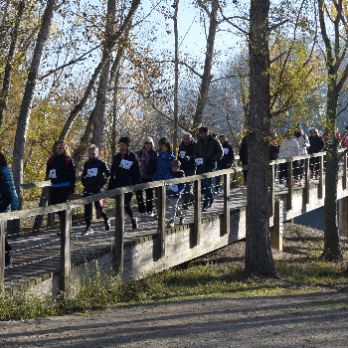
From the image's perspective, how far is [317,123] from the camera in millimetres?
16375

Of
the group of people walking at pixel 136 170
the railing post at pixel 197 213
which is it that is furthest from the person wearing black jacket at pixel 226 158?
the railing post at pixel 197 213

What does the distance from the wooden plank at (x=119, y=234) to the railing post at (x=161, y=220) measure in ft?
4.01

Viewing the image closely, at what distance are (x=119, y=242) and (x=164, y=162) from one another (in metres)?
3.44

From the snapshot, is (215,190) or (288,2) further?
(215,190)

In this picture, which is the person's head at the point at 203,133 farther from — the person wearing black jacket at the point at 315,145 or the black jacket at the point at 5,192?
the person wearing black jacket at the point at 315,145

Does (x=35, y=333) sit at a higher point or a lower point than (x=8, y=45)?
lower

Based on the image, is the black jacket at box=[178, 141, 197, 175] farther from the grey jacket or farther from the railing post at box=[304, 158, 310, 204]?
the railing post at box=[304, 158, 310, 204]

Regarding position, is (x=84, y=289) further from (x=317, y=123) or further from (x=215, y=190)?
(x=215, y=190)

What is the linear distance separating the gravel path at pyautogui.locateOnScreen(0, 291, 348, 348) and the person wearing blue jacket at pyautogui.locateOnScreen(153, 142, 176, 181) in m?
3.80

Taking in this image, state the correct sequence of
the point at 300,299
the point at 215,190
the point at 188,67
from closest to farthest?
1. the point at 300,299
2. the point at 215,190
3. the point at 188,67

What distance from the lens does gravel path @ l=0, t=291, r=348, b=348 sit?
7629mm

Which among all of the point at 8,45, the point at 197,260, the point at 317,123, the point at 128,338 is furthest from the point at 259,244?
the point at 8,45

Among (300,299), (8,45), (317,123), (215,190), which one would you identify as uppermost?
(8,45)

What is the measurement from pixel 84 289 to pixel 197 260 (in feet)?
20.2
